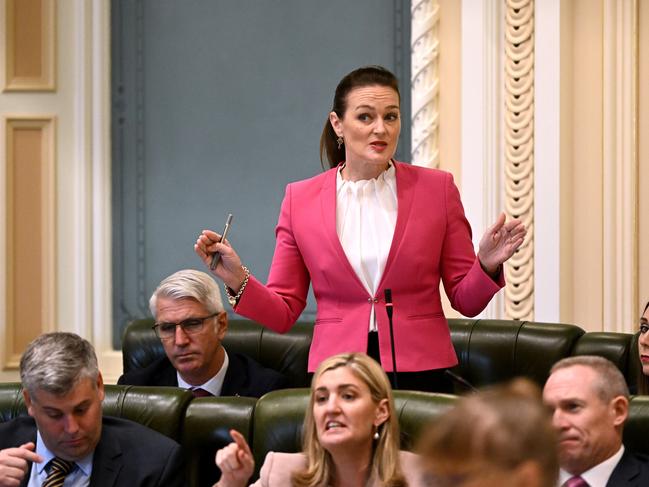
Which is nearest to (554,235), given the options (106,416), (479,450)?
(106,416)

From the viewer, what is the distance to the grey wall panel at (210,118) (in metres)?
5.95

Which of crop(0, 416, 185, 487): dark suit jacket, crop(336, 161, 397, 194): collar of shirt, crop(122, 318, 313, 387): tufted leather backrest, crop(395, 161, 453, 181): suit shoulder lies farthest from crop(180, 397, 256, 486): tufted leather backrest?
crop(122, 318, 313, 387): tufted leather backrest

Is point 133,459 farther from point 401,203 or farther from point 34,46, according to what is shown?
point 34,46

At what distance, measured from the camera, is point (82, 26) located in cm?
604

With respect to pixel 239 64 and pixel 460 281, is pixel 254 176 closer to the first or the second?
pixel 239 64

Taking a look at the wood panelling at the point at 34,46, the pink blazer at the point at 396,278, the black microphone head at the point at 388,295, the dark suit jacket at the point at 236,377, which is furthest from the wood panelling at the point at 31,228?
the black microphone head at the point at 388,295

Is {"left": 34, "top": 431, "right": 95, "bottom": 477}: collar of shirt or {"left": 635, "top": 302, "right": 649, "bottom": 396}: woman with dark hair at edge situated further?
{"left": 635, "top": 302, "right": 649, "bottom": 396}: woman with dark hair at edge

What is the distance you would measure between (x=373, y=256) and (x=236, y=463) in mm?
695

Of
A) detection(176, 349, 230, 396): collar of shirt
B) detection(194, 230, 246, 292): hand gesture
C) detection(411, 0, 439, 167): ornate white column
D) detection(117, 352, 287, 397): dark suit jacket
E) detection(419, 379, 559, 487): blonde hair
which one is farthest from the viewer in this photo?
detection(411, 0, 439, 167): ornate white column

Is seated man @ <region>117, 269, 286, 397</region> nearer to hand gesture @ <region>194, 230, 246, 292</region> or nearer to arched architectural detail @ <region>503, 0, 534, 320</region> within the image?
hand gesture @ <region>194, 230, 246, 292</region>

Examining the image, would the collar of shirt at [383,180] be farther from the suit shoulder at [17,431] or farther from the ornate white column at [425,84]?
the ornate white column at [425,84]

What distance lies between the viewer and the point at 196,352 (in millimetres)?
4215

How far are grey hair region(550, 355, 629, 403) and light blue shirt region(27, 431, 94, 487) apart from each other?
1.24 meters

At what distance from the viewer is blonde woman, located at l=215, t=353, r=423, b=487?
9.48ft
